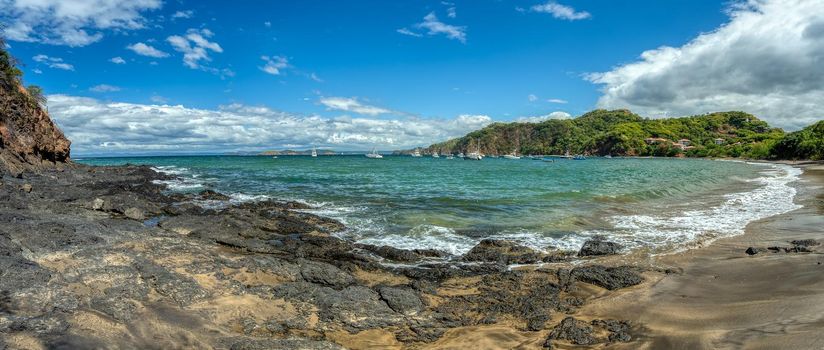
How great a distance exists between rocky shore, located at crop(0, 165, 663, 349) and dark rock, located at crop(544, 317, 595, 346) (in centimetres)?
2

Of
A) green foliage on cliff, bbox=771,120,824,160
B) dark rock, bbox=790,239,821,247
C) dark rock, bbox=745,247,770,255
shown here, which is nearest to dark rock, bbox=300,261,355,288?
dark rock, bbox=745,247,770,255

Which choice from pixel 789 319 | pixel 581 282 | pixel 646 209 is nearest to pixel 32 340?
pixel 581 282

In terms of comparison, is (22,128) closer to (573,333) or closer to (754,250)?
(573,333)

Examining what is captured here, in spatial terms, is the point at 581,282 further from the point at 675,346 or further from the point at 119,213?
the point at 119,213

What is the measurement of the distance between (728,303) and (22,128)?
45144mm

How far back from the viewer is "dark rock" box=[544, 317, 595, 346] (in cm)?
658

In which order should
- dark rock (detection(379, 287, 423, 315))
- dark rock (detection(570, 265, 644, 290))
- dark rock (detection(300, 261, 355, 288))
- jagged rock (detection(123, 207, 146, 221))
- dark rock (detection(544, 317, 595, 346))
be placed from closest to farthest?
dark rock (detection(544, 317, 595, 346)) < dark rock (detection(379, 287, 423, 315)) < dark rock (detection(300, 261, 355, 288)) < dark rock (detection(570, 265, 644, 290)) < jagged rock (detection(123, 207, 146, 221))

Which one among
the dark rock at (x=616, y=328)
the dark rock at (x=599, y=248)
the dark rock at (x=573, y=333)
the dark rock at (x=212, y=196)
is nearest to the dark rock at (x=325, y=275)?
the dark rock at (x=573, y=333)

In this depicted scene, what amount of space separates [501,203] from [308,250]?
1395cm

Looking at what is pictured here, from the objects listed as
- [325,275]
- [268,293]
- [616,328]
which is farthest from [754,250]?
[268,293]

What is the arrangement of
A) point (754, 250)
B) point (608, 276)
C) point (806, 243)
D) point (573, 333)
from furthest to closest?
point (806, 243), point (754, 250), point (608, 276), point (573, 333)

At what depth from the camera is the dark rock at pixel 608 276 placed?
9.30 metres

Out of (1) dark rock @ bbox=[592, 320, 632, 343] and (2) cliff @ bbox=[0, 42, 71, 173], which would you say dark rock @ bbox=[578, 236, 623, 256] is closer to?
(1) dark rock @ bbox=[592, 320, 632, 343]

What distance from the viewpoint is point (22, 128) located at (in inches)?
1284
